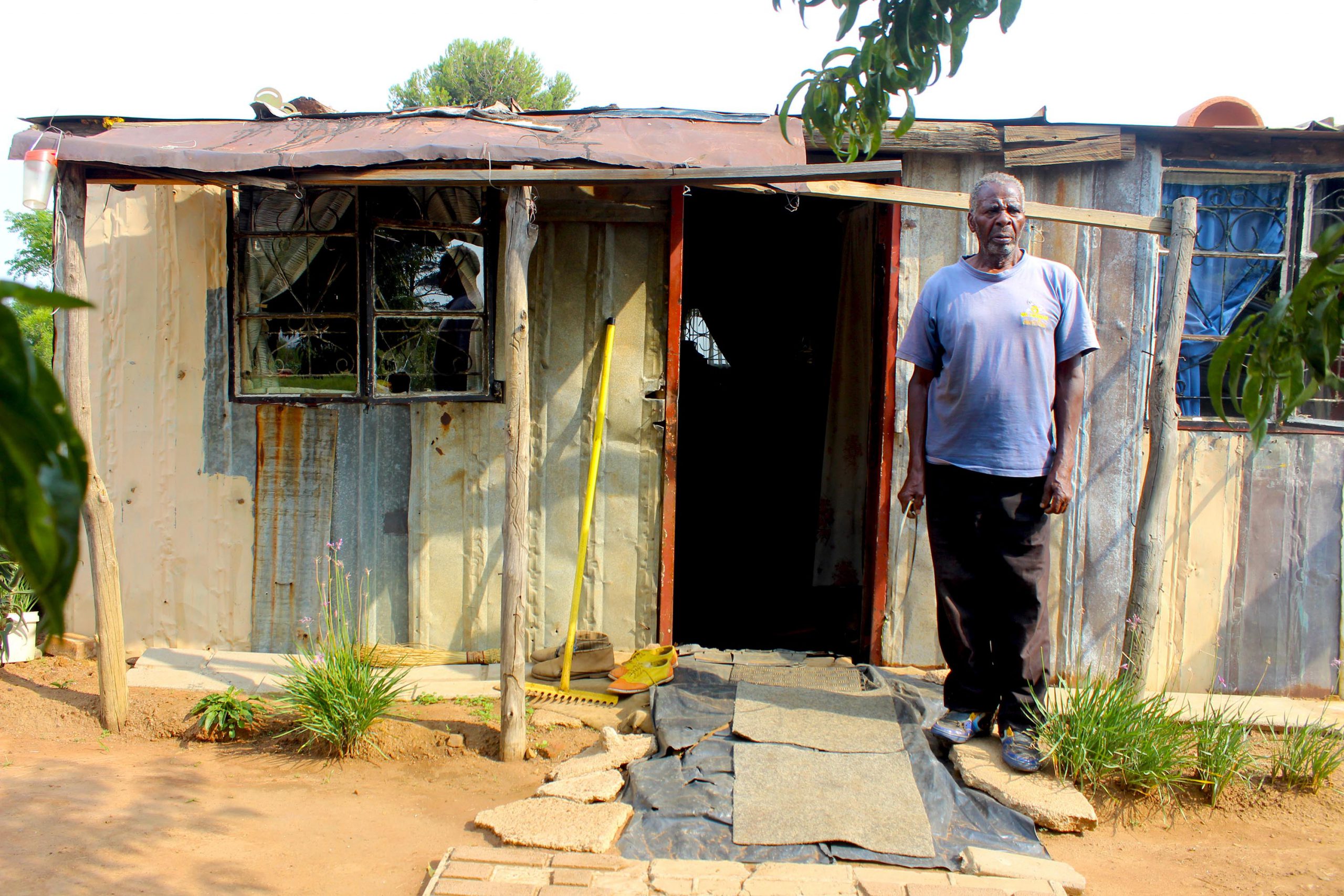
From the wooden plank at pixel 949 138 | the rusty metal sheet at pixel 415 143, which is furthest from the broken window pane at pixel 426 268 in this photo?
the wooden plank at pixel 949 138

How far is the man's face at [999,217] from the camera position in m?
3.52

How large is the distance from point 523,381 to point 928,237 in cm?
234

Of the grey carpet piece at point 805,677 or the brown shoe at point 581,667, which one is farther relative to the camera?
the brown shoe at point 581,667

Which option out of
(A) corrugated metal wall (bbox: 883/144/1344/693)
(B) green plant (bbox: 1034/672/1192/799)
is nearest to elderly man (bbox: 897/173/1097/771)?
(B) green plant (bbox: 1034/672/1192/799)

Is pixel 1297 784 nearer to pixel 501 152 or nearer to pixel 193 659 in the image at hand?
pixel 501 152

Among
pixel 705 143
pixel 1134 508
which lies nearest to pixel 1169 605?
pixel 1134 508

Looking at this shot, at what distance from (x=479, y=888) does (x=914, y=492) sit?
7.27 feet

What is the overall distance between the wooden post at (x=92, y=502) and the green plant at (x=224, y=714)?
40cm

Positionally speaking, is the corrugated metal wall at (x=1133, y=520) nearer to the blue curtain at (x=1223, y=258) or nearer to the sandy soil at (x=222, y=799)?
the blue curtain at (x=1223, y=258)

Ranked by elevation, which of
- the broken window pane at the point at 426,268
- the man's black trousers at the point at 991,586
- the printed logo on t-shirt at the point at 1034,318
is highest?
the broken window pane at the point at 426,268

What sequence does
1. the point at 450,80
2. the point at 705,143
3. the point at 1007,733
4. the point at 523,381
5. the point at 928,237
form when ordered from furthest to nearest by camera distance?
the point at 450,80 → the point at 928,237 → the point at 705,143 → the point at 523,381 → the point at 1007,733

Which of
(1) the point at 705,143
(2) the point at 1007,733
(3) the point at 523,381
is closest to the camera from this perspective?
(2) the point at 1007,733

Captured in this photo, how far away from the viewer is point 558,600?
16.3 feet

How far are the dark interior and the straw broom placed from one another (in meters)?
1.63
